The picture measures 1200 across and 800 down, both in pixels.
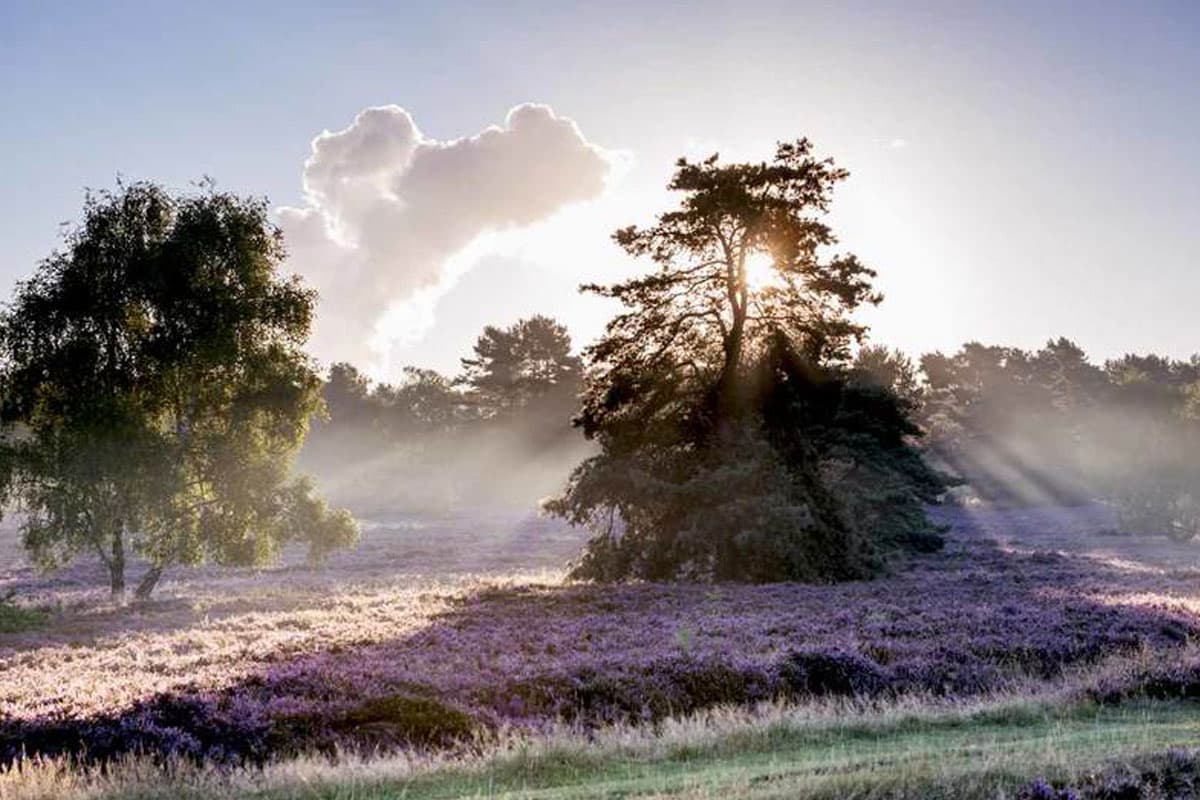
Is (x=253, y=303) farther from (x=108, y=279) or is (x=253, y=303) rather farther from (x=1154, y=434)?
(x=1154, y=434)

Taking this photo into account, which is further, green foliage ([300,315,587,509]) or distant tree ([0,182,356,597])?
green foliage ([300,315,587,509])

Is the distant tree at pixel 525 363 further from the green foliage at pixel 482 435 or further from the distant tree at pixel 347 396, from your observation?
the distant tree at pixel 347 396

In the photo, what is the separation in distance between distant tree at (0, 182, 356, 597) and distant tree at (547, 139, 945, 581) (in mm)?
9847

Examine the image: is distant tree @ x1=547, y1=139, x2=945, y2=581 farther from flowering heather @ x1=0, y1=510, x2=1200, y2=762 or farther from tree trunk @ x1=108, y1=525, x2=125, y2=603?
tree trunk @ x1=108, y1=525, x2=125, y2=603

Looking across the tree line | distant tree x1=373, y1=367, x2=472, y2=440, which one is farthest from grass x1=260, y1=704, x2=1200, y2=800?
distant tree x1=373, y1=367, x2=472, y2=440

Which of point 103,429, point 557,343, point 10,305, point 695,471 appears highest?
point 557,343

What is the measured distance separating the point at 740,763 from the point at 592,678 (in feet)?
16.2

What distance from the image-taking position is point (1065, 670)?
16.4 metres

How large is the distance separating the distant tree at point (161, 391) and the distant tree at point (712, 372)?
985 cm

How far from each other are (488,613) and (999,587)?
14.1 metres

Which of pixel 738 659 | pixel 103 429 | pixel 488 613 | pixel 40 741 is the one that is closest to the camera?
pixel 40 741

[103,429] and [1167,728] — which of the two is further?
[103,429]

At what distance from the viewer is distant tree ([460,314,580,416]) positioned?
109562 millimetres

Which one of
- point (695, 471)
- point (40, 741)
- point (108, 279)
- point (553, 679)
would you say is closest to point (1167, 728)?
point (553, 679)
